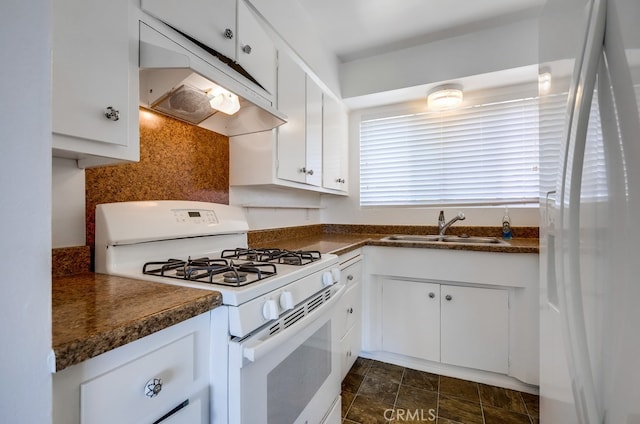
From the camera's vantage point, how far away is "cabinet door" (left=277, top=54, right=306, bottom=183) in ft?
5.35

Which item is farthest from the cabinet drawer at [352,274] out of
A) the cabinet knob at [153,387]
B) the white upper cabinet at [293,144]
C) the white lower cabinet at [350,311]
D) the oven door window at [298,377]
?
the cabinet knob at [153,387]

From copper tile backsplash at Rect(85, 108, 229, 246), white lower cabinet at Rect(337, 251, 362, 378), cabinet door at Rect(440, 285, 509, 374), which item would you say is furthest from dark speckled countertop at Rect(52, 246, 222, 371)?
cabinet door at Rect(440, 285, 509, 374)

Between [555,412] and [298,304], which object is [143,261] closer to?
[298,304]

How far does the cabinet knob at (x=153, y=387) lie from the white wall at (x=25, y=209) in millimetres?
193

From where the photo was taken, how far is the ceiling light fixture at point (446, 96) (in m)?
2.19

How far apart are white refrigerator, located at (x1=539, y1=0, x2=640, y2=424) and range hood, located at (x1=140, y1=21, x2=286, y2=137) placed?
1.02 metres

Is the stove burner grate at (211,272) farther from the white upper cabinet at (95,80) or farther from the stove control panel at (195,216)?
the white upper cabinet at (95,80)

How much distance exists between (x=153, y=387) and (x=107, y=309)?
0.19 m

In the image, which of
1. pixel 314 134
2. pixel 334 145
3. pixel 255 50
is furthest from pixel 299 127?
pixel 334 145

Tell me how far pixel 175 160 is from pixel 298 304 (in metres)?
0.91

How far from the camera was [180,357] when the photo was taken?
65 centimetres

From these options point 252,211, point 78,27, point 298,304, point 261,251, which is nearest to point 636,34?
point 298,304

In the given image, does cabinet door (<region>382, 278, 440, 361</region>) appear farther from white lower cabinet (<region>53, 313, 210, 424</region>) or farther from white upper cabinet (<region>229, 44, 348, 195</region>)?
white lower cabinet (<region>53, 313, 210, 424</region>)

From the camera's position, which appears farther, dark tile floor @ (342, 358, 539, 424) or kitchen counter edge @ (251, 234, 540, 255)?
kitchen counter edge @ (251, 234, 540, 255)
